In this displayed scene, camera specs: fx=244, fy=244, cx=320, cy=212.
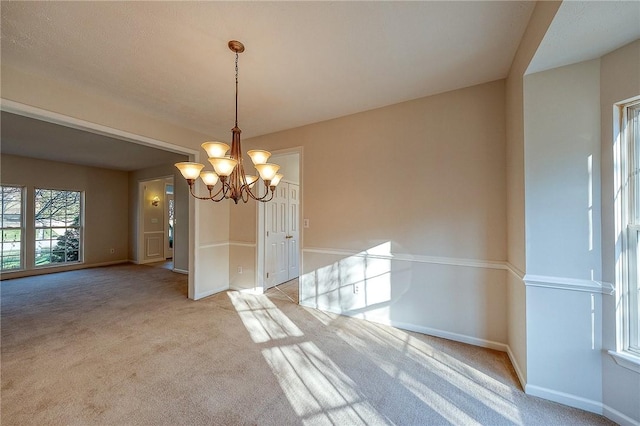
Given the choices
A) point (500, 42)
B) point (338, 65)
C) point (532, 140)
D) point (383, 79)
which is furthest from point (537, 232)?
point (338, 65)

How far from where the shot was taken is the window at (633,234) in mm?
1471

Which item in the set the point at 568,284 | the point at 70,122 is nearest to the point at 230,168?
the point at 70,122

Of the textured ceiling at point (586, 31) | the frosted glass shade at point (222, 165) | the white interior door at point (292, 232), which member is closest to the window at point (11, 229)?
the white interior door at point (292, 232)

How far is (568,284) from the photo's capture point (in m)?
1.63

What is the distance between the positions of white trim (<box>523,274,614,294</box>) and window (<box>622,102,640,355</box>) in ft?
0.30

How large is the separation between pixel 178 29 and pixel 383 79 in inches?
68.2

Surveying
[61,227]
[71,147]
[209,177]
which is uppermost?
[71,147]

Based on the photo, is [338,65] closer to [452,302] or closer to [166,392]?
[452,302]

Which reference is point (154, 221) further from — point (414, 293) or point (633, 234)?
point (633, 234)

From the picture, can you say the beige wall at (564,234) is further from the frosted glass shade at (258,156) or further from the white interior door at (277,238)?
the white interior door at (277,238)

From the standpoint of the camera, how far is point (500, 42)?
184cm

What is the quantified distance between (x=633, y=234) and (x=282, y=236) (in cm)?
400

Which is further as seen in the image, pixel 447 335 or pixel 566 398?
pixel 447 335

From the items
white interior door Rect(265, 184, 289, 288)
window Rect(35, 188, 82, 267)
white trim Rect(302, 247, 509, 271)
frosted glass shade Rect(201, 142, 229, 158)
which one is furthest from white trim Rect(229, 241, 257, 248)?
window Rect(35, 188, 82, 267)
